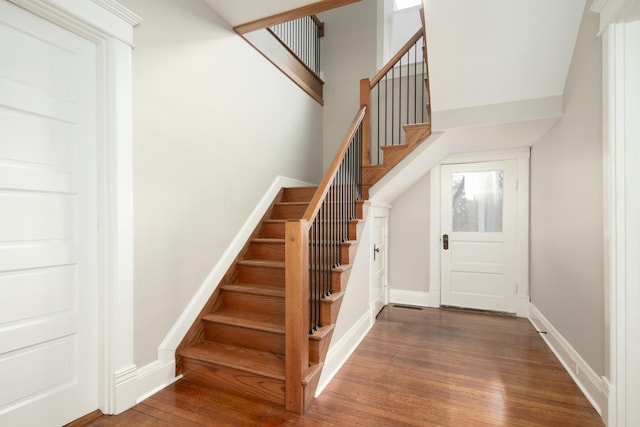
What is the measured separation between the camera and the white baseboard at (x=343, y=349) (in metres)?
2.16

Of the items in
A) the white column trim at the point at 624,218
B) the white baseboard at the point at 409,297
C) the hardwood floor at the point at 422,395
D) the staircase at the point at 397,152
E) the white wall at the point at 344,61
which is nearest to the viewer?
the white column trim at the point at 624,218

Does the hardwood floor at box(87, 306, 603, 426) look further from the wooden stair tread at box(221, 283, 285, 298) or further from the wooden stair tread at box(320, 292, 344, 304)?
the wooden stair tread at box(221, 283, 285, 298)

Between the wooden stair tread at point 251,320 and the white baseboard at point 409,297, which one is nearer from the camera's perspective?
the wooden stair tread at point 251,320

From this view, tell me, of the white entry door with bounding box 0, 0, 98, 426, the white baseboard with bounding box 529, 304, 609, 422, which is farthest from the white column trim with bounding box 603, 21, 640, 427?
the white entry door with bounding box 0, 0, 98, 426

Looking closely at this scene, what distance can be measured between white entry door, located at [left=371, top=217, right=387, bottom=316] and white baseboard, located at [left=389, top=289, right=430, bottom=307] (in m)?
0.18

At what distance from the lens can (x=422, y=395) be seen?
2035mm

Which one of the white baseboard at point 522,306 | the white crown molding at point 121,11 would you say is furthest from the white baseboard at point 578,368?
the white crown molding at point 121,11

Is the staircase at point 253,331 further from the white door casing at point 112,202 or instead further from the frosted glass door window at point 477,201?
the frosted glass door window at point 477,201

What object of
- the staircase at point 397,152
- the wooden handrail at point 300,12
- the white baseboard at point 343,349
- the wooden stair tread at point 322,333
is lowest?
the white baseboard at point 343,349

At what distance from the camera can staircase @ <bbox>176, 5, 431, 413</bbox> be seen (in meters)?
1.84

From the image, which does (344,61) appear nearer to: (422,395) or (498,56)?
(498,56)

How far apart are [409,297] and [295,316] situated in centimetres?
272

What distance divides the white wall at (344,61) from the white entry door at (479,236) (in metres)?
1.61

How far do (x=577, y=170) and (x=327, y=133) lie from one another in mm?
3067
